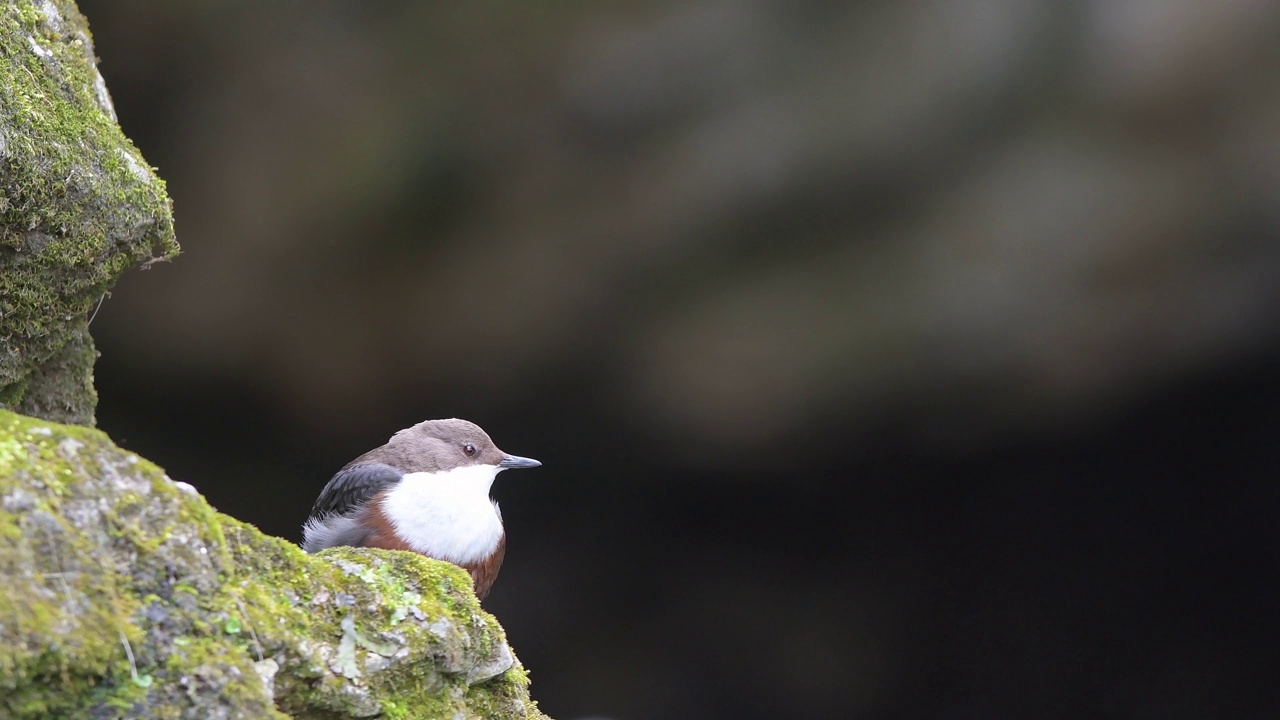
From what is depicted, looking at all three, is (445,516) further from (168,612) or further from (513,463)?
(168,612)

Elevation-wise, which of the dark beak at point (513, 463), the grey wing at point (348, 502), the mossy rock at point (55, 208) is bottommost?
the grey wing at point (348, 502)

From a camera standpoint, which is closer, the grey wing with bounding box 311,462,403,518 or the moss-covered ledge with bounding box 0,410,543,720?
the moss-covered ledge with bounding box 0,410,543,720

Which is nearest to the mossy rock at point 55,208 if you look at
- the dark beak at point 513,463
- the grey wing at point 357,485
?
the grey wing at point 357,485

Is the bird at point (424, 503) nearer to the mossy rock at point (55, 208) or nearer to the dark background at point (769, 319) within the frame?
the mossy rock at point (55, 208)

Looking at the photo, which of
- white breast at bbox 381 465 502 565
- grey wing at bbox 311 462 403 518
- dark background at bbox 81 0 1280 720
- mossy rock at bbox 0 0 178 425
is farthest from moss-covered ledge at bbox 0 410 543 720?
dark background at bbox 81 0 1280 720

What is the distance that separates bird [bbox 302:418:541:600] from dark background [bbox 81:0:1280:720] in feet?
12.7

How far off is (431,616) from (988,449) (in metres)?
8.17

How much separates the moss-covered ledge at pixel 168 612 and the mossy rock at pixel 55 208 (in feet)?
4.89

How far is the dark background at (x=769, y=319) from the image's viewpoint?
7.95 meters

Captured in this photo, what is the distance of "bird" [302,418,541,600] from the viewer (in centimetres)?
460

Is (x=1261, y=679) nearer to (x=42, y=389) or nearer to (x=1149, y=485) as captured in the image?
(x=1149, y=485)

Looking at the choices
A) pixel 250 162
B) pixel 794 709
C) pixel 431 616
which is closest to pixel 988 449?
pixel 794 709

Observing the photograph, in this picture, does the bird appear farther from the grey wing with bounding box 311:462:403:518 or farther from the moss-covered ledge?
the moss-covered ledge

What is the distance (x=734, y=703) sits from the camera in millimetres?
10742
